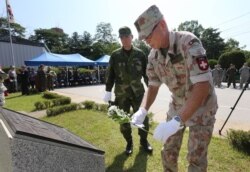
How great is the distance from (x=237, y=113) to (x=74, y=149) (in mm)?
7539

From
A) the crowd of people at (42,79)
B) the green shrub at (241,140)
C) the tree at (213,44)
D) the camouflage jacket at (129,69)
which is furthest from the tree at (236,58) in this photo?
the tree at (213,44)

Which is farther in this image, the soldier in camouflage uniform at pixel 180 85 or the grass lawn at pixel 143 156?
the grass lawn at pixel 143 156

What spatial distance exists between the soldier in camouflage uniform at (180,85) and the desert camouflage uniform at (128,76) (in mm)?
1873

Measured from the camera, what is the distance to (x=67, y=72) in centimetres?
2727

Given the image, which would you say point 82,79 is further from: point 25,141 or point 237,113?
point 25,141

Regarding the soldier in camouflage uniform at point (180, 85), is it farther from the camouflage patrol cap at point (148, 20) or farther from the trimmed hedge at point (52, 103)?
the trimmed hedge at point (52, 103)

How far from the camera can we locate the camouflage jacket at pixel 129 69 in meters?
4.93

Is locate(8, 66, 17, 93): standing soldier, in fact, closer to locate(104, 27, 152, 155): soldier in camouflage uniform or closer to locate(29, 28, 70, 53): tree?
locate(104, 27, 152, 155): soldier in camouflage uniform

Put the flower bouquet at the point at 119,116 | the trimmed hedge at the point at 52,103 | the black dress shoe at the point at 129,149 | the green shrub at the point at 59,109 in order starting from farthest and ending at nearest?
1. the trimmed hedge at the point at 52,103
2. the green shrub at the point at 59,109
3. the black dress shoe at the point at 129,149
4. the flower bouquet at the point at 119,116

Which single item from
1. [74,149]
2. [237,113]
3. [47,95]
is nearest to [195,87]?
[74,149]

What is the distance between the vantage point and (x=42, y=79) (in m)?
20.0

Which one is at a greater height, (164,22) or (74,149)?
(164,22)

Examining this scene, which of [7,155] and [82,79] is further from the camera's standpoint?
[82,79]

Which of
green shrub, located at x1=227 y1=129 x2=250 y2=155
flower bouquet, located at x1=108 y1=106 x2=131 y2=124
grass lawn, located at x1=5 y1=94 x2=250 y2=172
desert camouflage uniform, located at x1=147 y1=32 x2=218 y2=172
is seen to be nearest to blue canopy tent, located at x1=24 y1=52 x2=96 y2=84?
grass lawn, located at x1=5 y1=94 x2=250 y2=172
